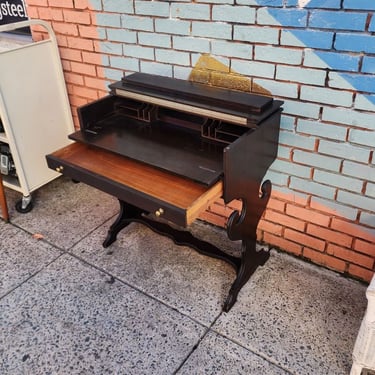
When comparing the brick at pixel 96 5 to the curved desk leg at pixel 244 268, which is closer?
the curved desk leg at pixel 244 268

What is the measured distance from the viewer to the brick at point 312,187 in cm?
206

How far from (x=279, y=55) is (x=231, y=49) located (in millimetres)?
253

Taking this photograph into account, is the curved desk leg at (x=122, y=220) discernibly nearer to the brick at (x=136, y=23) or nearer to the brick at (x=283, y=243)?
the brick at (x=283, y=243)

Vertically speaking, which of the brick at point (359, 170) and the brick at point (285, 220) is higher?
the brick at point (359, 170)

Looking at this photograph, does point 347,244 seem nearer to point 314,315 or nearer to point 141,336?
point 314,315

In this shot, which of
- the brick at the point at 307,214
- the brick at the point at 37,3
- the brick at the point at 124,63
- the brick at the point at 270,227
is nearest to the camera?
the brick at the point at 307,214

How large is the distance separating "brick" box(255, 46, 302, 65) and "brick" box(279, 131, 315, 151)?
0.35 meters

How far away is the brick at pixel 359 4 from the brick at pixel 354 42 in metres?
0.10

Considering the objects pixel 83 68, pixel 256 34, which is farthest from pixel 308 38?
pixel 83 68

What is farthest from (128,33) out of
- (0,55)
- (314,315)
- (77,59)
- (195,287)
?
(314,315)

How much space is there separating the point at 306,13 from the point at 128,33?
105cm

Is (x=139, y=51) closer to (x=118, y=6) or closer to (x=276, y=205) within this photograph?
(x=118, y=6)

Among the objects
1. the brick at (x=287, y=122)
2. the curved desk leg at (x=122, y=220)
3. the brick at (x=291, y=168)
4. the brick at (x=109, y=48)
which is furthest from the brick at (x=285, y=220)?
the brick at (x=109, y=48)

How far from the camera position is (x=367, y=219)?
6.57 feet
